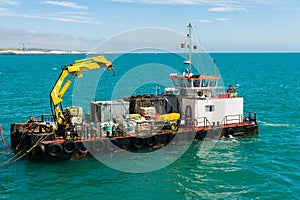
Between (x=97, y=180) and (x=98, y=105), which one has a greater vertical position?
(x=98, y=105)

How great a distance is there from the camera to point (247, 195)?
21.5 meters

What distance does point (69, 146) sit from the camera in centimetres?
2617

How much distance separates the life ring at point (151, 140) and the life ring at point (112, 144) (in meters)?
2.61

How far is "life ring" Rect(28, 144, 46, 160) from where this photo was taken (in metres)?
25.6

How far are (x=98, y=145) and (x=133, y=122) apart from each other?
12.2 feet

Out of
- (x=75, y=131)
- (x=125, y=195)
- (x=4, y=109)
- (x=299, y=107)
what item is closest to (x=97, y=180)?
(x=125, y=195)

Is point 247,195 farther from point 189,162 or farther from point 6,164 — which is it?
point 6,164

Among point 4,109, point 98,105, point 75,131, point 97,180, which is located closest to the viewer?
point 97,180

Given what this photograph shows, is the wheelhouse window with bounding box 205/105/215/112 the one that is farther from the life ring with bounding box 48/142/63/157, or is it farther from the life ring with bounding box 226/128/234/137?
the life ring with bounding box 48/142/63/157

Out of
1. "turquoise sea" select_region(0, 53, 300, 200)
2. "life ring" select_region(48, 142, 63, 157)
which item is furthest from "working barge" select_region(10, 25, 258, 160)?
"turquoise sea" select_region(0, 53, 300, 200)

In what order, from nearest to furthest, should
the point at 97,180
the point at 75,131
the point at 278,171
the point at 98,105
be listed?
the point at 97,180 → the point at 278,171 → the point at 75,131 → the point at 98,105

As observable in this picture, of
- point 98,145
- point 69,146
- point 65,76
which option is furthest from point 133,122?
point 65,76

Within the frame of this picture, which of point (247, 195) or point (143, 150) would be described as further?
point (143, 150)

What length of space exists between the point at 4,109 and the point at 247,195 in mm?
36963
